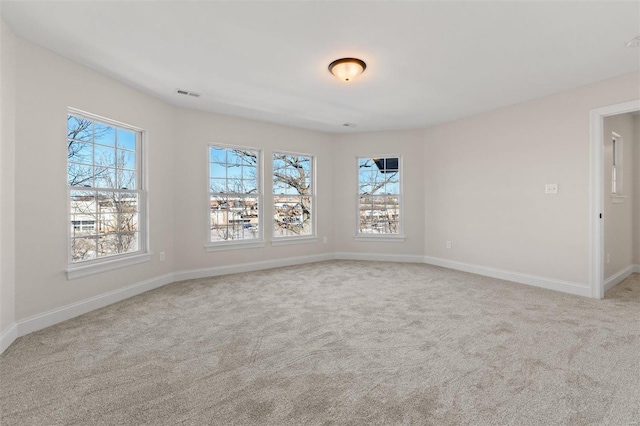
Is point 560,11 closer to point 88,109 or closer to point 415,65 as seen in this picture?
point 415,65

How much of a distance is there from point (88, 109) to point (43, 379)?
8.62 feet

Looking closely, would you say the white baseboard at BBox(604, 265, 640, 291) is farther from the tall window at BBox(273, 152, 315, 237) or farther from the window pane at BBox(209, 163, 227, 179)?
the window pane at BBox(209, 163, 227, 179)

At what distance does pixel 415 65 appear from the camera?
3.18 meters

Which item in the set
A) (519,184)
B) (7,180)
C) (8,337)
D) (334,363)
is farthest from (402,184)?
(8,337)

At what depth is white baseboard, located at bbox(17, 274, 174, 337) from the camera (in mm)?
2723

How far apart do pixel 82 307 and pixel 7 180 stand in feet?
4.65

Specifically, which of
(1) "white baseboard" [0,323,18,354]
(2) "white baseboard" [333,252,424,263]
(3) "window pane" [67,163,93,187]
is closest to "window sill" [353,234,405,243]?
(2) "white baseboard" [333,252,424,263]

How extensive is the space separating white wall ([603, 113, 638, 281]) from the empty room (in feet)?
0.18

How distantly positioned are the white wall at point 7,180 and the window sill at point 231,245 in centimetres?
239

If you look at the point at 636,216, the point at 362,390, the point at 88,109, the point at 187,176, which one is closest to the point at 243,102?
the point at 187,176

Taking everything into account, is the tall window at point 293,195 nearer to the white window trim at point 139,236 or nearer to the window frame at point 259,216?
the window frame at point 259,216

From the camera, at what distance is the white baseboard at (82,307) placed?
2.72 metres

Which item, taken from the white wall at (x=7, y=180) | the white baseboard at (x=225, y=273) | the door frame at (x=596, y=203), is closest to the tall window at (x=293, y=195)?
the white baseboard at (x=225, y=273)

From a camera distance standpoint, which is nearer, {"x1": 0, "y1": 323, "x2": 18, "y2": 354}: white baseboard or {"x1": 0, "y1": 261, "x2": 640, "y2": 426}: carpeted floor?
{"x1": 0, "y1": 261, "x2": 640, "y2": 426}: carpeted floor
